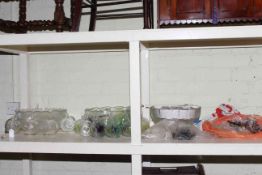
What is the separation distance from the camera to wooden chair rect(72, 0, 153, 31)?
1.66 metres

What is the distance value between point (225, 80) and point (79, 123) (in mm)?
868

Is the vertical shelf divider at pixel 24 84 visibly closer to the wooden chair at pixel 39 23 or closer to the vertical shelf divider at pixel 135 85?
the wooden chair at pixel 39 23

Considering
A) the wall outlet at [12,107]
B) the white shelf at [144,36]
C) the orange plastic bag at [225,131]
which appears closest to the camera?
the white shelf at [144,36]

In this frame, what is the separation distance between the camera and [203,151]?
4.39 feet

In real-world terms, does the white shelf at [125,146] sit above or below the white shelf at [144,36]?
below

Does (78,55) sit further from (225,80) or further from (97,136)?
(225,80)

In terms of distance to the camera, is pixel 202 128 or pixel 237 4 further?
pixel 202 128

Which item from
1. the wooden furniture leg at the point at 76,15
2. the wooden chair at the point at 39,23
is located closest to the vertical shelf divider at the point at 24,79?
the wooden chair at the point at 39,23

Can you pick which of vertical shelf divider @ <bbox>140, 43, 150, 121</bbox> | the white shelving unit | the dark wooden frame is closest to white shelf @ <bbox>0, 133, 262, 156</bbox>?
the white shelving unit

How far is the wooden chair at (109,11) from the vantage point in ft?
5.44

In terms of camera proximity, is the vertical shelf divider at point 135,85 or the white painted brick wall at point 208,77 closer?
the vertical shelf divider at point 135,85

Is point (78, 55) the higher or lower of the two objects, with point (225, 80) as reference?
higher

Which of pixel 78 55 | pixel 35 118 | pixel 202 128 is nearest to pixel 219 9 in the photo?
pixel 202 128

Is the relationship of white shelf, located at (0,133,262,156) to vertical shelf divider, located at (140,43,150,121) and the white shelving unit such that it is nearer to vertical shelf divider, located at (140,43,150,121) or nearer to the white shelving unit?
the white shelving unit
